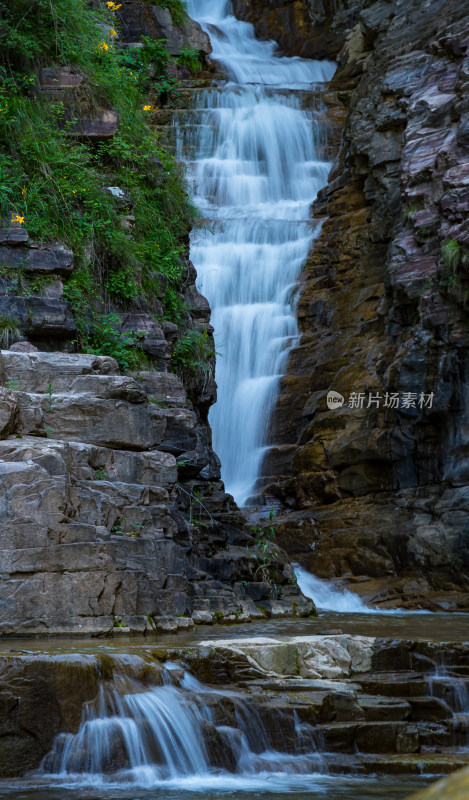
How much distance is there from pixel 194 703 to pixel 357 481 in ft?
34.3

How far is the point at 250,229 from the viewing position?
830 inches

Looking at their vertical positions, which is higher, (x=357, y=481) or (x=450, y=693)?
(x=357, y=481)

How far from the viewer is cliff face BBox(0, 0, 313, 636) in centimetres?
Answer: 853

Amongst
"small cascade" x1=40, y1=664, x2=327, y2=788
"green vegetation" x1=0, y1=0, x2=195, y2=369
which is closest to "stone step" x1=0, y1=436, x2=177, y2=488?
"green vegetation" x1=0, y1=0, x2=195, y2=369

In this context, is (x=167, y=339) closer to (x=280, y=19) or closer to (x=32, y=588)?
(x=32, y=588)

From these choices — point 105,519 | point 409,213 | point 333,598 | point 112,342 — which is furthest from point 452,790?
point 409,213

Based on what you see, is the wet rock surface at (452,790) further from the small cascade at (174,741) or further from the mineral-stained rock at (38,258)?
the mineral-stained rock at (38,258)

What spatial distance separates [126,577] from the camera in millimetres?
8906

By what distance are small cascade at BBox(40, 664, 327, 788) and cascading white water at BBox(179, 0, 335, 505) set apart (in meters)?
10.4

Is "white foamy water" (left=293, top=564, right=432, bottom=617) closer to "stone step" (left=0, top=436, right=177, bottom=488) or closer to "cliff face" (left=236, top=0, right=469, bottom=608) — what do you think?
"cliff face" (left=236, top=0, right=469, bottom=608)

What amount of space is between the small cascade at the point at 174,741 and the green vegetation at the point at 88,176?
6.34 metres

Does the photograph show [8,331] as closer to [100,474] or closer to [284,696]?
[100,474]

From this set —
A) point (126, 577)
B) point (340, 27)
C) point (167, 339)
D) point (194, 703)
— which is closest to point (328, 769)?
point (194, 703)

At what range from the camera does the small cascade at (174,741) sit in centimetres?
589
